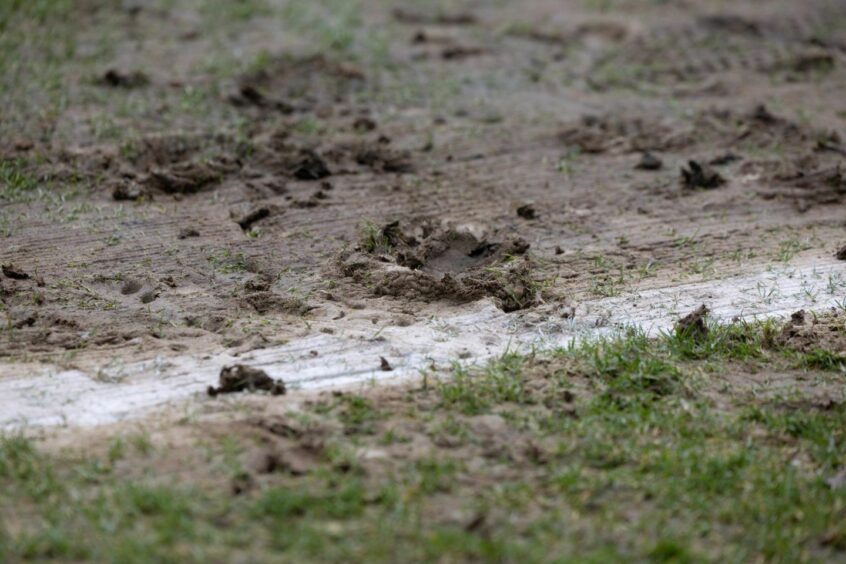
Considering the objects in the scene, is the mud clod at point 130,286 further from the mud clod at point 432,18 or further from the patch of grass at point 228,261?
the mud clod at point 432,18

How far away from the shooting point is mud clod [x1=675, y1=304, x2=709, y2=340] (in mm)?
5184

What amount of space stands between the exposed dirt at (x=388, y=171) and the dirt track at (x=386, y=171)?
0.02 m

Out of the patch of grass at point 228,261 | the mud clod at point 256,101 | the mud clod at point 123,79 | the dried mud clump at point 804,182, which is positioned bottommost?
the patch of grass at point 228,261

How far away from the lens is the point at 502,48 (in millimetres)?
9781

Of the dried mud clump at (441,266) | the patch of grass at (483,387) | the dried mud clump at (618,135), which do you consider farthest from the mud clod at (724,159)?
the patch of grass at (483,387)

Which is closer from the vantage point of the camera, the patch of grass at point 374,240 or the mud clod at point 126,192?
the patch of grass at point 374,240

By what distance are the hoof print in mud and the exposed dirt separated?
0.35 meters

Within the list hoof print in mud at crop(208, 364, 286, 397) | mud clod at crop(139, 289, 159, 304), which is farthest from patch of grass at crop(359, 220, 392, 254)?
hoof print in mud at crop(208, 364, 286, 397)

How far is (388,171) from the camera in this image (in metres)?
7.21

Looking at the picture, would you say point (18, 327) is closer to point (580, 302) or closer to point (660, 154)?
point (580, 302)

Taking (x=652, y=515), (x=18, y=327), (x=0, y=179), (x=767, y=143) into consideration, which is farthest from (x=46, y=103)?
(x=652, y=515)

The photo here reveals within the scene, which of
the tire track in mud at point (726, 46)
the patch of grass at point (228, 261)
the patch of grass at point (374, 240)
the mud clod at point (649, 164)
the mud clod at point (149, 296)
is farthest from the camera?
the tire track in mud at point (726, 46)

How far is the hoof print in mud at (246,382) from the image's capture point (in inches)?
182

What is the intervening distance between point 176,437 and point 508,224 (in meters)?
2.85
